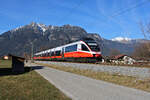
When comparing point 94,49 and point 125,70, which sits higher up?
point 94,49

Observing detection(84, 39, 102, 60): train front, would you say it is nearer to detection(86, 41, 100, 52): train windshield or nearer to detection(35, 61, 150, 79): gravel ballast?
detection(86, 41, 100, 52): train windshield

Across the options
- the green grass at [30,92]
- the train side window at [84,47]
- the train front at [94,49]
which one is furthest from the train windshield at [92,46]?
the green grass at [30,92]

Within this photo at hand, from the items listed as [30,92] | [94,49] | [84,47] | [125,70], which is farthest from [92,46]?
[30,92]

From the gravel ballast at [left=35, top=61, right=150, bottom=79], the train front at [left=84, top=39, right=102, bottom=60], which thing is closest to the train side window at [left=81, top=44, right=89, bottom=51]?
the train front at [left=84, top=39, right=102, bottom=60]

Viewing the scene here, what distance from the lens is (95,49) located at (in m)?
22.7

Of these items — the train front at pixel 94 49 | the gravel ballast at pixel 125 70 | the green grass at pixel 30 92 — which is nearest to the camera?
the green grass at pixel 30 92

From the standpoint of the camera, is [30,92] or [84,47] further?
[84,47]

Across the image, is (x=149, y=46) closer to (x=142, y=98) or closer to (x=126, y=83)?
(x=126, y=83)

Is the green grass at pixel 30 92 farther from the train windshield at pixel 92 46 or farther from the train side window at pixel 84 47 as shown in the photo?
the train windshield at pixel 92 46

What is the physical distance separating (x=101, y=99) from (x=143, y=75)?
18.0ft

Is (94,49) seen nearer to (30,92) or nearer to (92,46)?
(92,46)

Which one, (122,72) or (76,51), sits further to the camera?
(76,51)

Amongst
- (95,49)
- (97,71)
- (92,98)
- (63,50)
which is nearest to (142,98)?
(92,98)

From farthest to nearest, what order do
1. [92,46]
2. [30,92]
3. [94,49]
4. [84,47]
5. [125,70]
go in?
[84,47] < [92,46] < [94,49] < [125,70] < [30,92]
